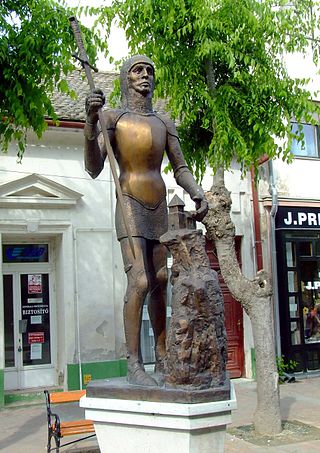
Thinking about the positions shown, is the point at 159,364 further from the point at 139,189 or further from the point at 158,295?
the point at 139,189

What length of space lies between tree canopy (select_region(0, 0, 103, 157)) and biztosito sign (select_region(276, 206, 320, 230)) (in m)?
6.92

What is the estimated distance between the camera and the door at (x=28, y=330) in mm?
10922

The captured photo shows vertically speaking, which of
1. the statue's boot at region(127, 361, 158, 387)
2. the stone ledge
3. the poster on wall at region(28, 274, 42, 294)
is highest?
the poster on wall at region(28, 274, 42, 294)

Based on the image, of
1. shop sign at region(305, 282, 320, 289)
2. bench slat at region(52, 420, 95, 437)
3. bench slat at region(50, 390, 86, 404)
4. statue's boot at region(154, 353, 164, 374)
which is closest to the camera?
statue's boot at region(154, 353, 164, 374)

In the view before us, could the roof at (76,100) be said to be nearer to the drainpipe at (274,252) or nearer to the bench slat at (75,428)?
the drainpipe at (274,252)

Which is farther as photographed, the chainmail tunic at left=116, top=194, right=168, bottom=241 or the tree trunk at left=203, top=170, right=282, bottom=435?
the tree trunk at left=203, top=170, right=282, bottom=435

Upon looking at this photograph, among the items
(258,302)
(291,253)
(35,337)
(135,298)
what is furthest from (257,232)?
(135,298)

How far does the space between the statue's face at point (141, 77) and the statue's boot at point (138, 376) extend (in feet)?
6.22

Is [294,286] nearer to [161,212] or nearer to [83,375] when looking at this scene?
[83,375]

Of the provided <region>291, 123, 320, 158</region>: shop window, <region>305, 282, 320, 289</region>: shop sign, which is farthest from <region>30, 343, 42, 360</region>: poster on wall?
<region>291, 123, 320, 158</region>: shop window

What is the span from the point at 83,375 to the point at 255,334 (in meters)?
4.00

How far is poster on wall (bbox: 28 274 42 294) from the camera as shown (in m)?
11.2

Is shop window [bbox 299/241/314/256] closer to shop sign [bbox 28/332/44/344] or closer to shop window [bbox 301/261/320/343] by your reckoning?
shop window [bbox 301/261/320/343]

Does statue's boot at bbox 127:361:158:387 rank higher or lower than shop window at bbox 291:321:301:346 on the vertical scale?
higher
